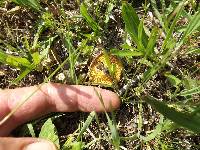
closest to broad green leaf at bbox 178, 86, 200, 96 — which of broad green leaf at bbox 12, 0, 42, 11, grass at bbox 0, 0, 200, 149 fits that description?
grass at bbox 0, 0, 200, 149

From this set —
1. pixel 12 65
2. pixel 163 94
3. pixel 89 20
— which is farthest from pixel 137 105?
pixel 12 65

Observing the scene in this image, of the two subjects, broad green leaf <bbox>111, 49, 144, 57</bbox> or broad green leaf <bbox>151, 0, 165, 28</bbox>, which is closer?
broad green leaf <bbox>111, 49, 144, 57</bbox>

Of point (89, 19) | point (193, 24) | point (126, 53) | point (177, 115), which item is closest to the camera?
point (177, 115)

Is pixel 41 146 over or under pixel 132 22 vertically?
under

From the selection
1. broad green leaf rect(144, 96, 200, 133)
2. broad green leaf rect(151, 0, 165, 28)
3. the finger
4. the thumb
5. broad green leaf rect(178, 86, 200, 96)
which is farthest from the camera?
broad green leaf rect(151, 0, 165, 28)

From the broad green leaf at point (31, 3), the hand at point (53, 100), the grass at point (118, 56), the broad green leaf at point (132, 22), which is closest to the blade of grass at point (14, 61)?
the grass at point (118, 56)

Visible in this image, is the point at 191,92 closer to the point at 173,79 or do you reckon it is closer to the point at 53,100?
the point at 173,79

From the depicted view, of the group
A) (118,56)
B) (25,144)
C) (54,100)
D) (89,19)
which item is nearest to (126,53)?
(118,56)

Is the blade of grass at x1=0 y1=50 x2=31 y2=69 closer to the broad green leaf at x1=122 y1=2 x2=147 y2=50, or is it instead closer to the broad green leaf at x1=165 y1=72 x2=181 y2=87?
the broad green leaf at x1=122 y1=2 x2=147 y2=50
